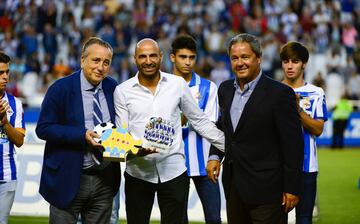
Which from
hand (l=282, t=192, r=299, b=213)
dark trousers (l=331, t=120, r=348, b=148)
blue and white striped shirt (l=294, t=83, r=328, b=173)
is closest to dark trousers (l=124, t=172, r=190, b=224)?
hand (l=282, t=192, r=299, b=213)

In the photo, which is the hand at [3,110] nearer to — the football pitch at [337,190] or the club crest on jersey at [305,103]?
the club crest on jersey at [305,103]

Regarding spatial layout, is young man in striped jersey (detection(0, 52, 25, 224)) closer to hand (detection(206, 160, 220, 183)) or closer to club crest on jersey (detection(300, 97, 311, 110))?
hand (detection(206, 160, 220, 183))

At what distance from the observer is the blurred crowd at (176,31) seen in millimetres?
25484

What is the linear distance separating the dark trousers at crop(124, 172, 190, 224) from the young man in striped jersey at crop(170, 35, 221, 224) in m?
1.25

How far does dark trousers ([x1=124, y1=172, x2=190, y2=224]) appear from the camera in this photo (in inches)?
258

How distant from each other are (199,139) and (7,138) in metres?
1.90

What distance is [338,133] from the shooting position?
2272 centimetres

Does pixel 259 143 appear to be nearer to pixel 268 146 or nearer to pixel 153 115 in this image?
pixel 268 146

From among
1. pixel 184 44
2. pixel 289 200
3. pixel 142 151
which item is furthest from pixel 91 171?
pixel 184 44

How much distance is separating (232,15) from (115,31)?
4.20 m

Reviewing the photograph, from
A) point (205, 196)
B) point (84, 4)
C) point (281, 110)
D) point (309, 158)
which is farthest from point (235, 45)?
point (84, 4)

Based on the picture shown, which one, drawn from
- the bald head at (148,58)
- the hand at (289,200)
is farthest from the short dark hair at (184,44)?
the hand at (289,200)

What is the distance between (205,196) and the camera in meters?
7.86

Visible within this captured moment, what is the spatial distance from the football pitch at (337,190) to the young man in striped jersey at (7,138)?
→ 3.18m
